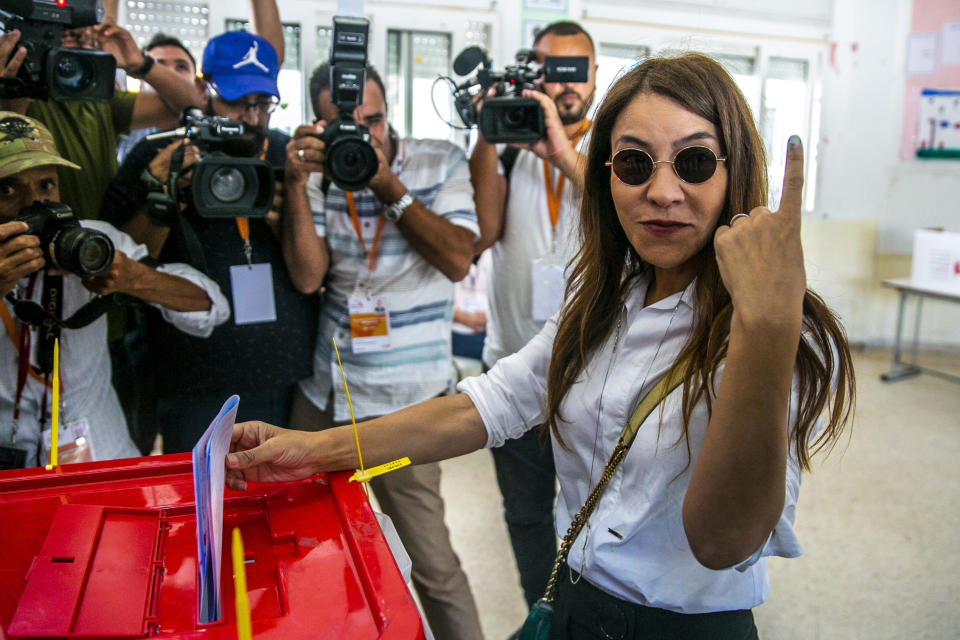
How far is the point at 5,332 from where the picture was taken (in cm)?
138

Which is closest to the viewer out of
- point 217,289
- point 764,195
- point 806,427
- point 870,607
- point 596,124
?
point 806,427

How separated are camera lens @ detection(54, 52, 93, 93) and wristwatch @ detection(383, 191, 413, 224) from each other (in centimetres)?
69

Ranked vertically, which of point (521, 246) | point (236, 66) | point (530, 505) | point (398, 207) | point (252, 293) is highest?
point (236, 66)

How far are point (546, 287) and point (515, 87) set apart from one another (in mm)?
519

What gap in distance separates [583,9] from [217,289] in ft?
10.9

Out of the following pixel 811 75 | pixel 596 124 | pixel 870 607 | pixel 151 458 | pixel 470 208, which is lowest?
pixel 870 607

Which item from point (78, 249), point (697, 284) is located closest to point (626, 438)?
point (697, 284)

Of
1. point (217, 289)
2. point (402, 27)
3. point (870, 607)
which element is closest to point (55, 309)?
point (217, 289)

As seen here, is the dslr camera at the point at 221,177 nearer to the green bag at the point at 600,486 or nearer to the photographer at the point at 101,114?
the photographer at the point at 101,114

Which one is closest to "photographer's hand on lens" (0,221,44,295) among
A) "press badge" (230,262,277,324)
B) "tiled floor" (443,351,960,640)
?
"press badge" (230,262,277,324)

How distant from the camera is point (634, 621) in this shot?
36.3 inches

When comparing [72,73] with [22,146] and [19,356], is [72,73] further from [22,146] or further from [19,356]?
[19,356]

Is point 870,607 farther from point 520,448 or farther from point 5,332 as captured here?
point 5,332

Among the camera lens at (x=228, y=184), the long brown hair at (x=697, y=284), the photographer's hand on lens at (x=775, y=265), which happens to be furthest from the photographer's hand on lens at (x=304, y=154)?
the photographer's hand on lens at (x=775, y=265)
